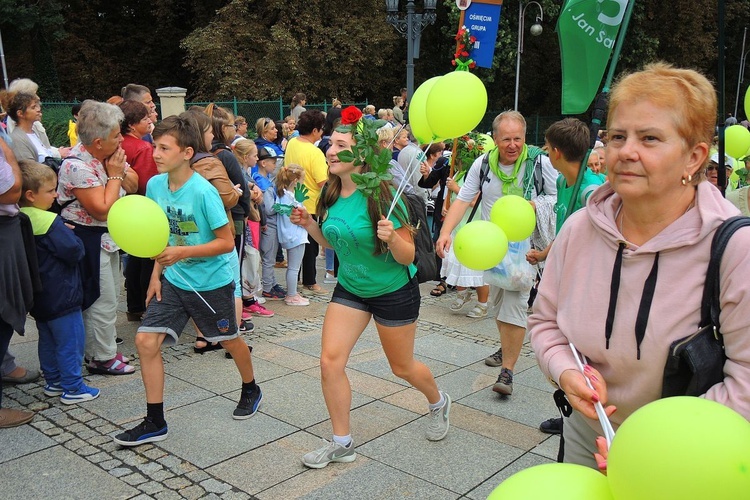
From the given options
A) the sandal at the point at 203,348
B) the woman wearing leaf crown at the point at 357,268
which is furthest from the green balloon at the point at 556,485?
the sandal at the point at 203,348

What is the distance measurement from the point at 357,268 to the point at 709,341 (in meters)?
2.19

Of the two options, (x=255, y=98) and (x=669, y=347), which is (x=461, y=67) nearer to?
(x=669, y=347)

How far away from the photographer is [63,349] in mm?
4582

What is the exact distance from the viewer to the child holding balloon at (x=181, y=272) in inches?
157

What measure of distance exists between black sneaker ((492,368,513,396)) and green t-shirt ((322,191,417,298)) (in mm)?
1532

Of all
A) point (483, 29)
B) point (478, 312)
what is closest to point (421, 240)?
point (478, 312)

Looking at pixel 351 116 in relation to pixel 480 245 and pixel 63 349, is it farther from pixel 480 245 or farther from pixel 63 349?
pixel 63 349

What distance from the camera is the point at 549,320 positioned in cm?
223

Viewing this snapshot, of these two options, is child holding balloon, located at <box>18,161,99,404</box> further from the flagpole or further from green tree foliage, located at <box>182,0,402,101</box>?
green tree foliage, located at <box>182,0,402,101</box>

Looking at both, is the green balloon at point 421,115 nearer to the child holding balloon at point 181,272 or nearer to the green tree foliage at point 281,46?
the child holding balloon at point 181,272

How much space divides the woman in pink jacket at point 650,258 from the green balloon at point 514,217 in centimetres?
230

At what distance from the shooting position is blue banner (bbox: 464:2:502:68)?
21.5ft

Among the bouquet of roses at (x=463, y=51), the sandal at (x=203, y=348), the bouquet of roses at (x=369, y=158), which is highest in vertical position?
the bouquet of roses at (x=463, y=51)

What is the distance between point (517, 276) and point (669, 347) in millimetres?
3123
